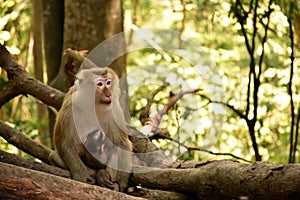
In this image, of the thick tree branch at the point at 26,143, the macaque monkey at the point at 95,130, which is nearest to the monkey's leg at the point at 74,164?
the macaque monkey at the point at 95,130

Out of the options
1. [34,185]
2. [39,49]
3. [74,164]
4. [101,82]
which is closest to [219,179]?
[34,185]

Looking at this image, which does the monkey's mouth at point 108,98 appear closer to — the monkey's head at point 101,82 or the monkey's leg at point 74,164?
the monkey's head at point 101,82

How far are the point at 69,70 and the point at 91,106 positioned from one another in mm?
932

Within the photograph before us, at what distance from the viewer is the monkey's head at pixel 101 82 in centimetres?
439

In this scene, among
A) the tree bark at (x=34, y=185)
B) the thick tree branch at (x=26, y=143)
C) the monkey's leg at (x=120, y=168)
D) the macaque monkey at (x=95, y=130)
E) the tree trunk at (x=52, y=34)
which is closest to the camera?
the tree bark at (x=34, y=185)

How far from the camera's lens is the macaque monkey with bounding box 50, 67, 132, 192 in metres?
4.31

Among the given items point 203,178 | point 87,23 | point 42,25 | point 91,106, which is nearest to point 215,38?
point 42,25

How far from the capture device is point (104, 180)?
4281 millimetres

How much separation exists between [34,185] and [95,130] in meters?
1.67

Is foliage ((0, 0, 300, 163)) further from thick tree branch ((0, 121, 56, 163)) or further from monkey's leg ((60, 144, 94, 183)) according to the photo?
monkey's leg ((60, 144, 94, 183))

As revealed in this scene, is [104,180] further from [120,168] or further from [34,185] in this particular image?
[34,185]

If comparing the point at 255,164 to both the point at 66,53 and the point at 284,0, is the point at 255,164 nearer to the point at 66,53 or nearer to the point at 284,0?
the point at 284,0

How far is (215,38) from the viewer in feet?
34.2

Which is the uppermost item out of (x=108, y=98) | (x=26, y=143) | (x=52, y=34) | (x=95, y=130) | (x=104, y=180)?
(x=52, y=34)
